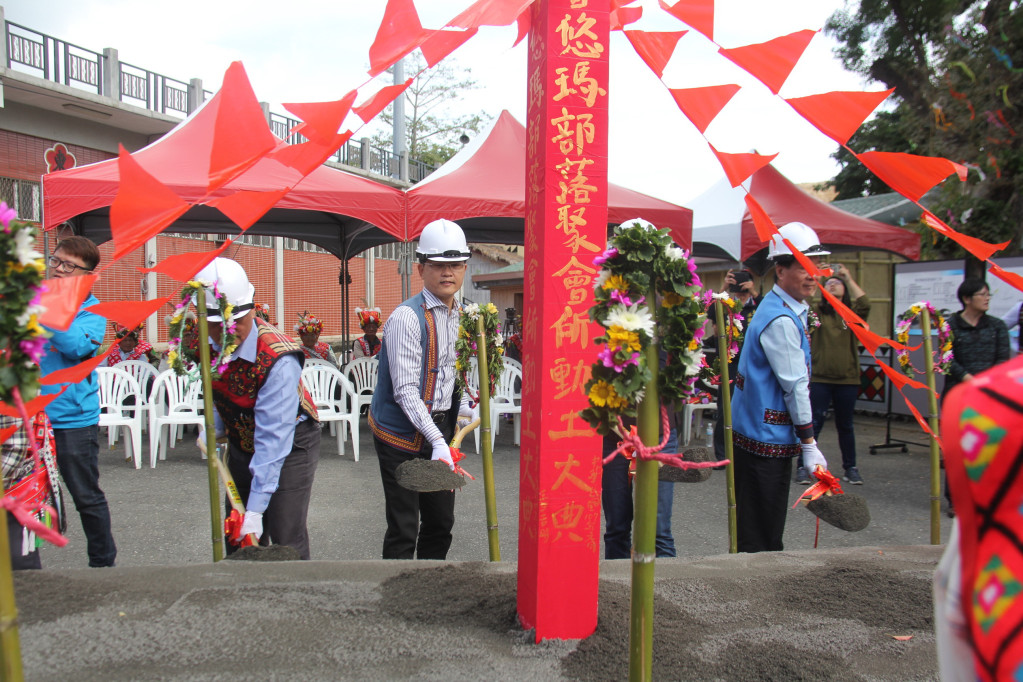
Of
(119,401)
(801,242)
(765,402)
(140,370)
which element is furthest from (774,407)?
(140,370)

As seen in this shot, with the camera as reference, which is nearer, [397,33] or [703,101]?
[397,33]

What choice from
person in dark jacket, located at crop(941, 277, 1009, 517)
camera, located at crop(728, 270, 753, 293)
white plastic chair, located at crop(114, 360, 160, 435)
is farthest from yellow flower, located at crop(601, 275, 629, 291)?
white plastic chair, located at crop(114, 360, 160, 435)

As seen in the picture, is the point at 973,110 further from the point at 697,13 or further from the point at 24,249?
the point at 24,249

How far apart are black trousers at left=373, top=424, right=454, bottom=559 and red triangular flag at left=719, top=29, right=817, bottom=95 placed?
1.89 m

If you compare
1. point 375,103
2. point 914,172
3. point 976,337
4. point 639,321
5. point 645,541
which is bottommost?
point 645,541

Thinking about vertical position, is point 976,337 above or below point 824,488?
above

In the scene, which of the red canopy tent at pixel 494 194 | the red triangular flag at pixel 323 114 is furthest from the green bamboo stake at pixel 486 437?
the red canopy tent at pixel 494 194

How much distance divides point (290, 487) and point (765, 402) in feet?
6.77

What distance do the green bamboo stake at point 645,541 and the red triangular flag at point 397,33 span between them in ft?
3.56

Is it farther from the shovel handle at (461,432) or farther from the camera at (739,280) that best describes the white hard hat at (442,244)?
the camera at (739,280)

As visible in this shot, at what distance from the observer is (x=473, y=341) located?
111 inches

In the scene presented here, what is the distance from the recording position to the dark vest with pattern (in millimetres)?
2619

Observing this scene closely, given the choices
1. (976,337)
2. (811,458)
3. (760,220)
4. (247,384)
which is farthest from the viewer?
(976,337)

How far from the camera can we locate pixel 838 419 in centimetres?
586
